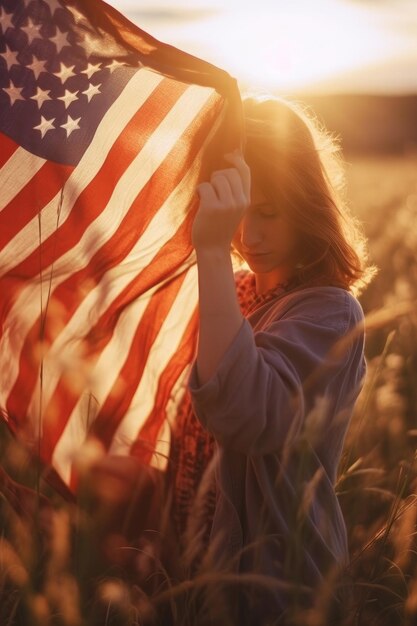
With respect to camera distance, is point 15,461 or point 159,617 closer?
point 159,617

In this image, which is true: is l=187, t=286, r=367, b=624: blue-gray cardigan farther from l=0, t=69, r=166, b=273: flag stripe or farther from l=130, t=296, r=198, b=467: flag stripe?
l=0, t=69, r=166, b=273: flag stripe

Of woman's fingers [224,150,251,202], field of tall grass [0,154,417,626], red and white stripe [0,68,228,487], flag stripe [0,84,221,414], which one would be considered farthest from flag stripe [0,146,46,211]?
field of tall grass [0,154,417,626]

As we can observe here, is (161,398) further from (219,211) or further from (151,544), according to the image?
(219,211)

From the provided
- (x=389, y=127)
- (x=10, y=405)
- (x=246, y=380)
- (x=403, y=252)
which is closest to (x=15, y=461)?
(x=10, y=405)

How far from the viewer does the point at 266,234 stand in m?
2.09

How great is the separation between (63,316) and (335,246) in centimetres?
82

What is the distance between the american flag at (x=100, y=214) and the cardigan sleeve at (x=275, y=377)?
1.19ft

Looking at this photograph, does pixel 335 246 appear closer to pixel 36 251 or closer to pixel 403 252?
pixel 36 251

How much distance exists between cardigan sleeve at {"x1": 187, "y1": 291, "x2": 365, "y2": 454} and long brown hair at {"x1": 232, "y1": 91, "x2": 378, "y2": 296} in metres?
0.14

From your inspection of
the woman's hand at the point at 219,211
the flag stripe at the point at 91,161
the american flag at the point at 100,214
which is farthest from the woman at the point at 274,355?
the flag stripe at the point at 91,161

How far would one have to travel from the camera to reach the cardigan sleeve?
168 centimetres

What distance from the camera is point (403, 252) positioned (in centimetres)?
651

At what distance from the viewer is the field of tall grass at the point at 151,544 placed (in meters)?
1.58

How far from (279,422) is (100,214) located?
886 mm
